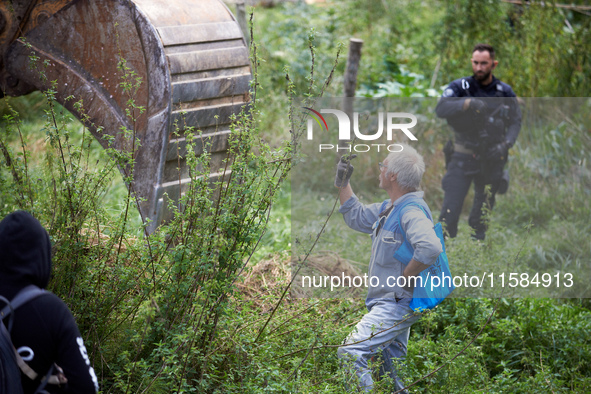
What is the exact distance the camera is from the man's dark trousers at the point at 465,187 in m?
5.78

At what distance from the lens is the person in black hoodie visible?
229cm

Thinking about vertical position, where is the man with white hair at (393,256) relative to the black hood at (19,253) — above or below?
below

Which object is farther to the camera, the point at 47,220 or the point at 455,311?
the point at 455,311

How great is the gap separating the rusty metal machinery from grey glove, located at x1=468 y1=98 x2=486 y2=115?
234cm

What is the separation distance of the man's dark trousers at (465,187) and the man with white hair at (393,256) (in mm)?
1751

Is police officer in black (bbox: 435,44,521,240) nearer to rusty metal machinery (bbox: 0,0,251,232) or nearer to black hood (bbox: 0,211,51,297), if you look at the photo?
rusty metal machinery (bbox: 0,0,251,232)

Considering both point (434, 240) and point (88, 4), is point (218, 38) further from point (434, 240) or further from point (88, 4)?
point (434, 240)

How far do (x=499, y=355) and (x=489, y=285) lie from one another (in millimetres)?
651

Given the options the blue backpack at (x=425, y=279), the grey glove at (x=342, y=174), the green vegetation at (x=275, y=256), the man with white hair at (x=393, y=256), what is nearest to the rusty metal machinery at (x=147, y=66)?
the green vegetation at (x=275, y=256)

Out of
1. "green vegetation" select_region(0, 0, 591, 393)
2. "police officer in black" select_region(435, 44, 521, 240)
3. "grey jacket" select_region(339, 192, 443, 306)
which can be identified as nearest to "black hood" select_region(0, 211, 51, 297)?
"green vegetation" select_region(0, 0, 591, 393)

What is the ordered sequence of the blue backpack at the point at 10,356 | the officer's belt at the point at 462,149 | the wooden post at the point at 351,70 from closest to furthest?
the blue backpack at the point at 10,356 < the officer's belt at the point at 462,149 < the wooden post at the point at 351,70

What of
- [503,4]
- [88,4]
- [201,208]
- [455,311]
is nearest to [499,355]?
[455,311]

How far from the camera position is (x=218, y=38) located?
14.1 feet

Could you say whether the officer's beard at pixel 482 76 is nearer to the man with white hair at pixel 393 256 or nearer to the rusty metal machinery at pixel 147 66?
the man with white hair at pixel 393 256
